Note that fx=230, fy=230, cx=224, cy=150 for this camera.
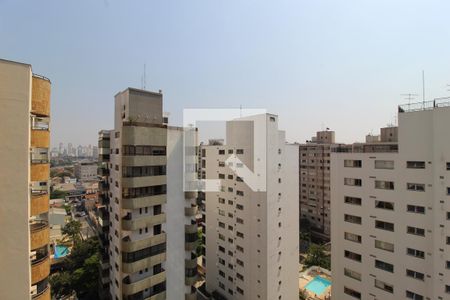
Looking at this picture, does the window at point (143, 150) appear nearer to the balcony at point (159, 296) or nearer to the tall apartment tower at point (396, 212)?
the balcony at point (159, 296)

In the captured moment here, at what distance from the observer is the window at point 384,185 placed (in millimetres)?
14141

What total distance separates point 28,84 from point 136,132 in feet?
A: 23.6

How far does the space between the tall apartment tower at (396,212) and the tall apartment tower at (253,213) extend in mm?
7797

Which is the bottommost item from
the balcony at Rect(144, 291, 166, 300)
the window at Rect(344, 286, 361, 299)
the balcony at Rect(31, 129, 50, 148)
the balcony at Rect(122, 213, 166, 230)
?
the balcony at Rect(144, 291, 166, 300)

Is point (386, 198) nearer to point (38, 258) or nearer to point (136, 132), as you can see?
point (136, 132)

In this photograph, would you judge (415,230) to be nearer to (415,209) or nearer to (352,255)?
(415,209)

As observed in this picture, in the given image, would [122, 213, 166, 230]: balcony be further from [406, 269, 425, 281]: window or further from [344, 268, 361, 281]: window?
[406, 269, 425, 281]: window

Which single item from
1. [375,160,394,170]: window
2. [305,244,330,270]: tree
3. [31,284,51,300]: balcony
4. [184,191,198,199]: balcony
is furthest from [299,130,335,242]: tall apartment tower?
[31,284,51,300]: balcony

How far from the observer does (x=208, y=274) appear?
29.2 meters

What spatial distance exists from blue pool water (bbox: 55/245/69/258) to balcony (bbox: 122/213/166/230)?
28822 mm

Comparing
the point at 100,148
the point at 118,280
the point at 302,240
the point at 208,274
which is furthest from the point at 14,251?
the point at 302,240

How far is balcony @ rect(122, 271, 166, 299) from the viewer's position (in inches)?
594

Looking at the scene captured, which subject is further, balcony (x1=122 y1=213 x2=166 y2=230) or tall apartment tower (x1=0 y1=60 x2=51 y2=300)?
balcony (x1=122 y1=213 x2=166 y2=230)

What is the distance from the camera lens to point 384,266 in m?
14.2
